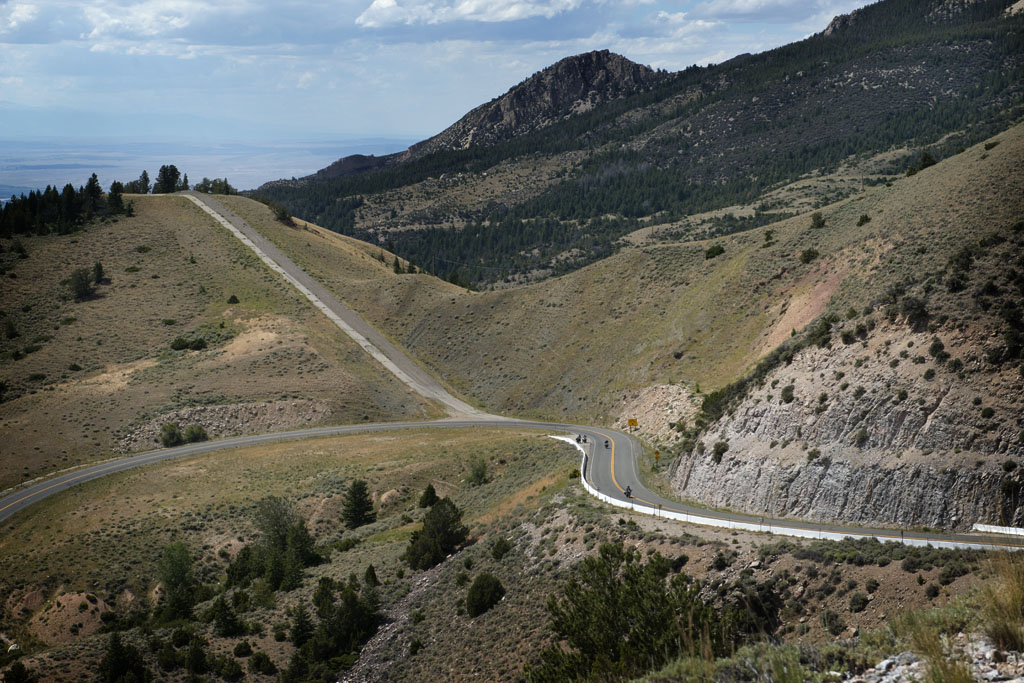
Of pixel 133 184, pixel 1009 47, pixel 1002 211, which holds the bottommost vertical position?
pixel 1002 211

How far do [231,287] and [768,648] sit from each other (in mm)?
101084

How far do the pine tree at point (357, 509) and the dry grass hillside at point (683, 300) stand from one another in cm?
2173

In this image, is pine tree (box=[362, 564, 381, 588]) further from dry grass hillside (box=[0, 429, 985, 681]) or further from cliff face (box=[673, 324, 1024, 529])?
cliff face (box=[673, 324, 1024, 529])

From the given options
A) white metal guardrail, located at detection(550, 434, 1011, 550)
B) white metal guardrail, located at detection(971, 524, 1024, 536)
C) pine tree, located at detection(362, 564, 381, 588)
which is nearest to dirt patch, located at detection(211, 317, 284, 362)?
pine tree, located at detection(362, 564, 381, 588)

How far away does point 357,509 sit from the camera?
5119cm

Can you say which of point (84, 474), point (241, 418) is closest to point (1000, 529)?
point (84, 474)

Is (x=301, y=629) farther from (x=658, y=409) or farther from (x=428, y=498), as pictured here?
(x=658, y=409)

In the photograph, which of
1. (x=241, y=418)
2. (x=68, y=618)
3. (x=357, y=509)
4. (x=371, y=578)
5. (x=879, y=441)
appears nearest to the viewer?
(x=879, y=441)

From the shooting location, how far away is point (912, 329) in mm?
31672

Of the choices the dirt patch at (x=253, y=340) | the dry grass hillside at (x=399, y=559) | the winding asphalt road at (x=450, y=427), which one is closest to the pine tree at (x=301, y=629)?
the dry grass hillside at (x=399, y=559)

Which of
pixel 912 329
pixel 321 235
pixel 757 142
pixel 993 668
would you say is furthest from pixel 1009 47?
pixel 993 668

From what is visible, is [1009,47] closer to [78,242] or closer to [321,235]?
[321,235]

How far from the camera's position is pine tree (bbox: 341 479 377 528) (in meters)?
51.1

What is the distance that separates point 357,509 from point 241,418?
27.6 m
